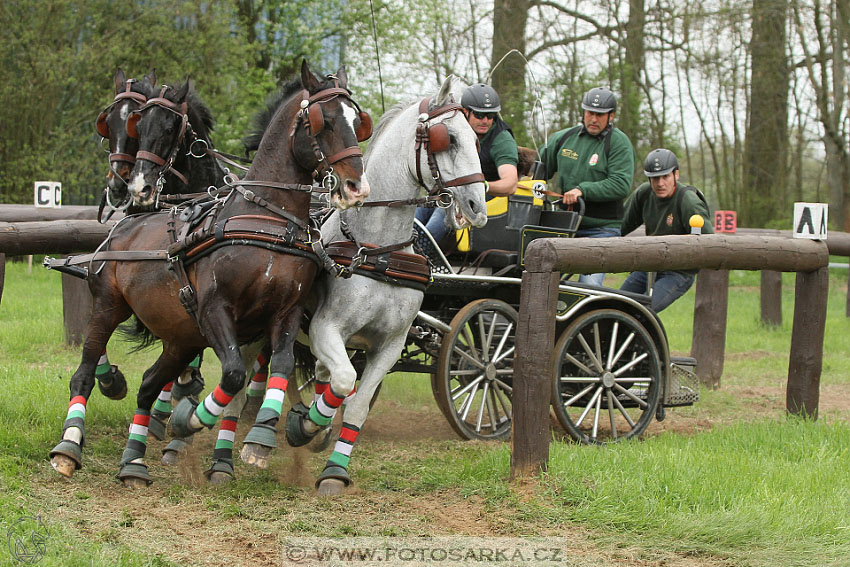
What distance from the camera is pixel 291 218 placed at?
4898 mm

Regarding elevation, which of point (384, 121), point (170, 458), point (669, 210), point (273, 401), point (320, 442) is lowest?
point (170, 458)

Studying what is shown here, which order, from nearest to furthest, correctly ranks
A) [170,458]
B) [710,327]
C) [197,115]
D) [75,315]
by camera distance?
[170,458] < [197,115] < [75,315] < [710,327]

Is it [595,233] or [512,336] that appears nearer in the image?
[512,336]

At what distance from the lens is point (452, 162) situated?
5148mm

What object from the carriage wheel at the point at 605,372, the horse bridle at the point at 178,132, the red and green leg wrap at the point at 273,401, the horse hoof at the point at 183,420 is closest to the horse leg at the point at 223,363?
Result: the red and green leg wrap at the point at 273,401

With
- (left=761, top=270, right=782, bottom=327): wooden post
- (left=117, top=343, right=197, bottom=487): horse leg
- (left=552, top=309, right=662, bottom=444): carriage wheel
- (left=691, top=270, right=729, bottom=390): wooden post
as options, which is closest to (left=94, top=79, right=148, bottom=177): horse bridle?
(left=117, top=343, right=197, bottom=487): horse leg

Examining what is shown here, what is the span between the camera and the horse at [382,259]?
5.11 meters

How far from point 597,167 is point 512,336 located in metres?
1.52

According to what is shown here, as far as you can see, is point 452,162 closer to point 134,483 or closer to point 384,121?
point 384,121

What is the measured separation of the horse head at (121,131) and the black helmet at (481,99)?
2.12 metres

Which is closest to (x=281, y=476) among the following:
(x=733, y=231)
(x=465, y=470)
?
(x=465, y=470)

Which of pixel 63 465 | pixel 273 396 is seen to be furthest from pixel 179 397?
pixel 273 396

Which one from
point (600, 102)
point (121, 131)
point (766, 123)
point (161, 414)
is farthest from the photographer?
point (766, 123)

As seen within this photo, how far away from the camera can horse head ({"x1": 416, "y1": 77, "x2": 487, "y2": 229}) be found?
5102 mm
